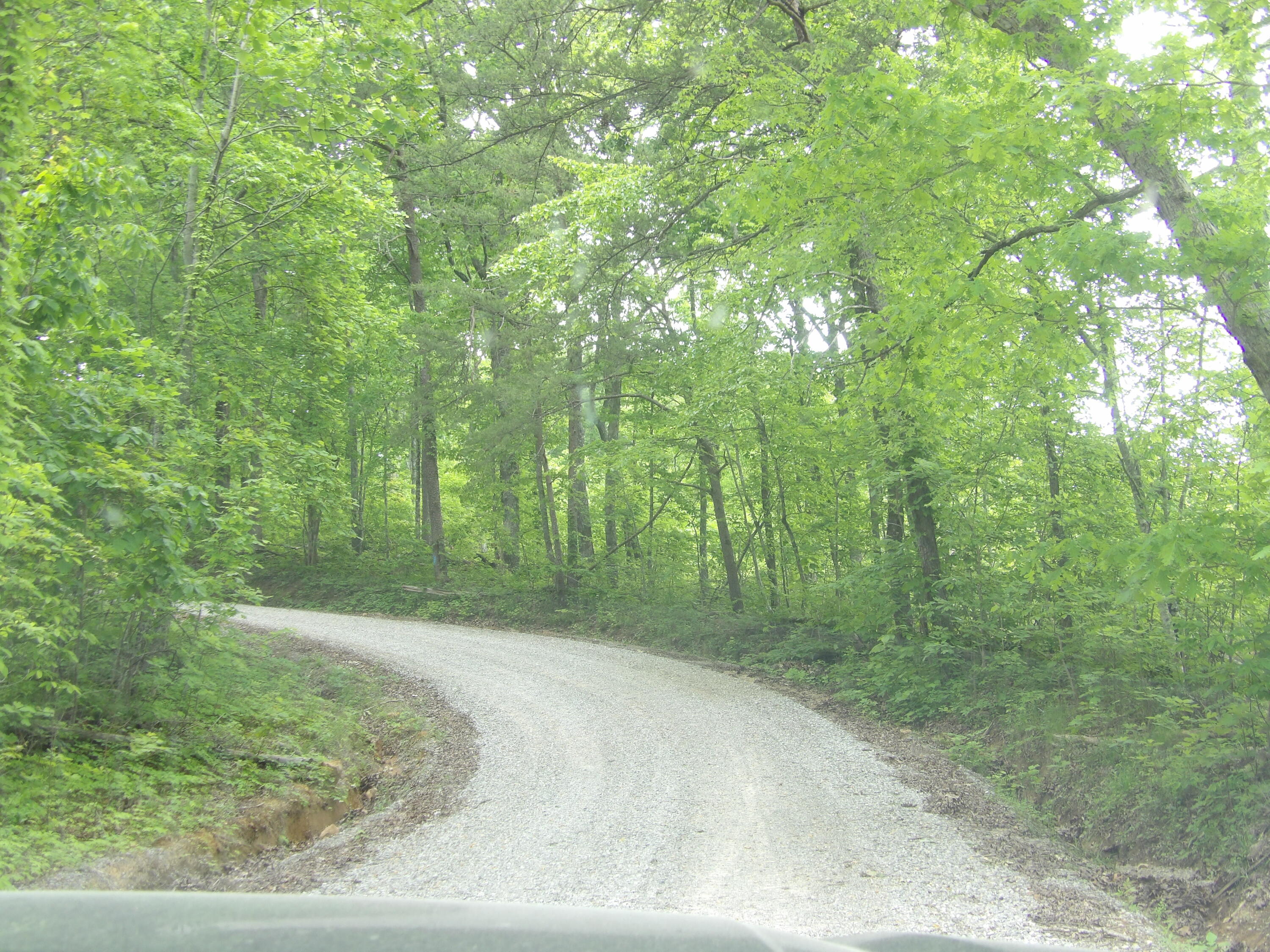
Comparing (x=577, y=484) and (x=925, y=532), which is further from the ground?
(x=577, y=484)

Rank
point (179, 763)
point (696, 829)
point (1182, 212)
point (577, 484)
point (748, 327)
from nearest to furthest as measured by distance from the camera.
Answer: point (1182, 212)
point (696, 829)
point (179, 763)
point (748, 327)
point (577, 484)

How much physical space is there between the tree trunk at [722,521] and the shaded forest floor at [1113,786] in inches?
96.9

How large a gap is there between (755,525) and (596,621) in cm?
382

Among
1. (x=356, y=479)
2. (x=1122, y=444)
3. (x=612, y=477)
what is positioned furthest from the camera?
(x=356, y=479)

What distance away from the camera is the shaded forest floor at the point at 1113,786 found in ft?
15.3

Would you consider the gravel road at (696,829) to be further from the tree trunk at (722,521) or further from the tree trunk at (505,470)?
the tree trunk at (505,470)

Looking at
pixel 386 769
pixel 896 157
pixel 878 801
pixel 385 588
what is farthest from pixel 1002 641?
pixel 385 588

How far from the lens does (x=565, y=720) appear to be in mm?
9430

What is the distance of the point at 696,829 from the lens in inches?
239

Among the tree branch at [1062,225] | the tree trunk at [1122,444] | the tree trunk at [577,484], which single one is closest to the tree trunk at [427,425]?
the tree trunk at [577,484]

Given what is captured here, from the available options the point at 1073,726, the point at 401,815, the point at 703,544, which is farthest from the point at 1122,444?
the point at 703,544

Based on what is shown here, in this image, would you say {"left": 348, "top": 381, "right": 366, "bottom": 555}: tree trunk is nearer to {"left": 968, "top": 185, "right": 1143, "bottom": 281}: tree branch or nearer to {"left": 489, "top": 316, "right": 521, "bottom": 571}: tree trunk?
{"left": 489, "top": 316, "right": 521, "bottom": 571}: tree trunk

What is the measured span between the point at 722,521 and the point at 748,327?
586 centimetres

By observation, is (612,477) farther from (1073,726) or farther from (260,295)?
(1073,726)
